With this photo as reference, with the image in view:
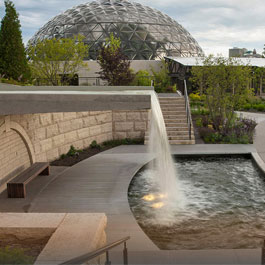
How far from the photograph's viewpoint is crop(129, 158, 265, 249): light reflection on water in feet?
20.3

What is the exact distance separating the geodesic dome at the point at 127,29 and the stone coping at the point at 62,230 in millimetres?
32097

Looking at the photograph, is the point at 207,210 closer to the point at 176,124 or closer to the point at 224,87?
Result: the point at 176,124

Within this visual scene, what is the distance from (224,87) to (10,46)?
37.1 feet

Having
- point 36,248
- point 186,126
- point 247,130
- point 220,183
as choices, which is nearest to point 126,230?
point 36,248

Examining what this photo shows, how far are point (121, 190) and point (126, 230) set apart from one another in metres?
2.59

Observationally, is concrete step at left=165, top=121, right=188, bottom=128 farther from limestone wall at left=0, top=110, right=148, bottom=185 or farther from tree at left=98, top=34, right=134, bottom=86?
tree at left=98, top=34, right=134, bottom=86

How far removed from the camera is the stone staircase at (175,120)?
15.8 m

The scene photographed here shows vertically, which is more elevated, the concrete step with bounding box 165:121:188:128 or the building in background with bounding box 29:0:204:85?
the building in background with bounding box 29:0:204:85

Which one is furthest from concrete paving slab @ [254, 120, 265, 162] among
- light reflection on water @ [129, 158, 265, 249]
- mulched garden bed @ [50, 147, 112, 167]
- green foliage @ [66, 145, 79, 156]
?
green foliage @ [66, 145, 79, 156]

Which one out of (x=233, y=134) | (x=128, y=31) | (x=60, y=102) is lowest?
(x=233, y=134)

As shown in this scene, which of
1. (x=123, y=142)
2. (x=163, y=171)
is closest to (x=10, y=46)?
(x=123, y=142)

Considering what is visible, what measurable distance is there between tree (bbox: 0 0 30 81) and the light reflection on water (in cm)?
1065

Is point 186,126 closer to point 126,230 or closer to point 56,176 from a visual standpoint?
point 56,176

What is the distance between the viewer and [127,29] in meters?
39.9
